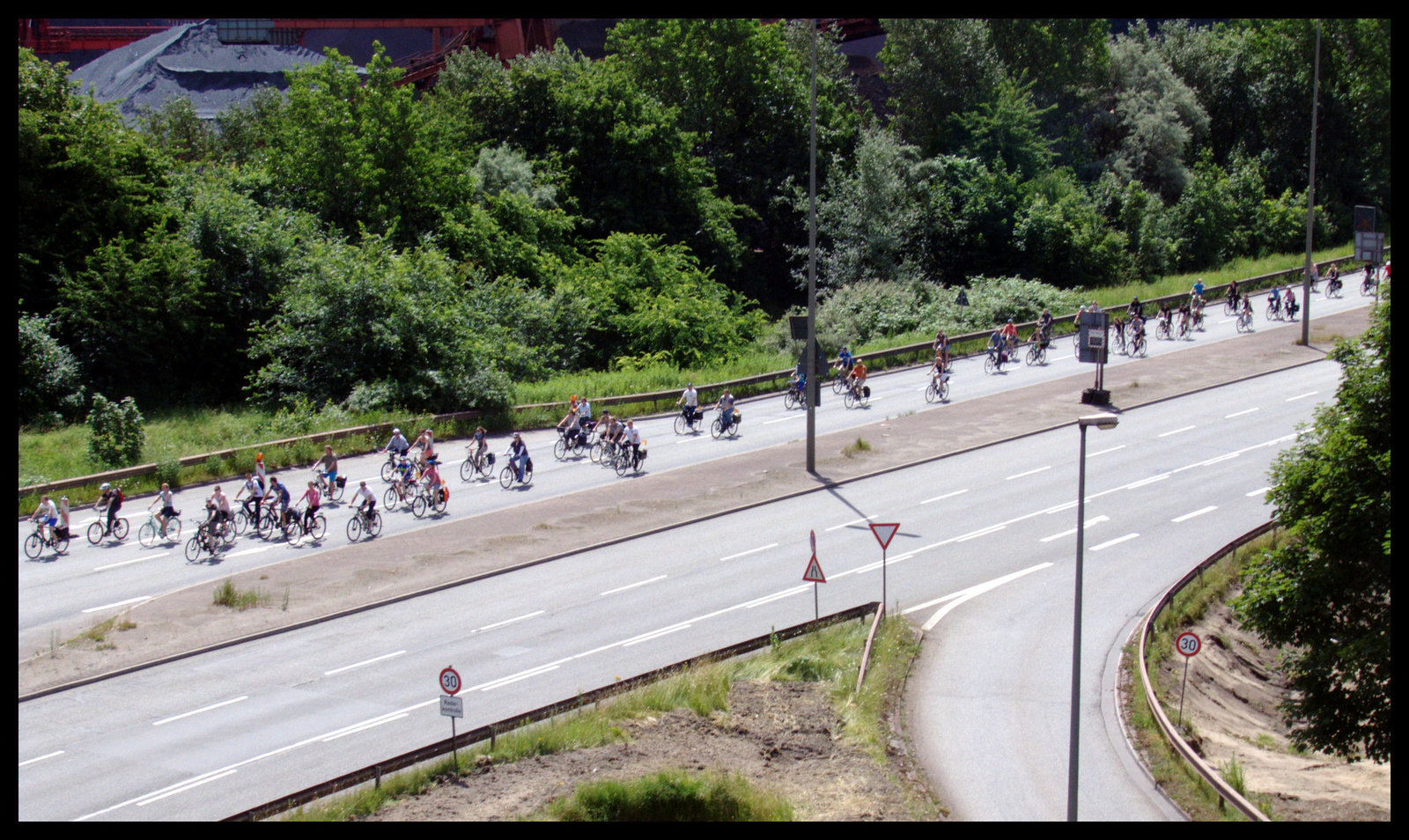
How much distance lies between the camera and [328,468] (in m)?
29.1

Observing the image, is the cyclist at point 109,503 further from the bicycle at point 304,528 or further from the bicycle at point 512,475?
the bicycle at point 512,475

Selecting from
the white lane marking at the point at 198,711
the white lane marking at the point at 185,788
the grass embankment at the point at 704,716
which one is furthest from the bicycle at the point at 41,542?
the grass embankment at the point at 704,716

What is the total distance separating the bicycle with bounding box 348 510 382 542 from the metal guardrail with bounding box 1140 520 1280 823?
1707cm

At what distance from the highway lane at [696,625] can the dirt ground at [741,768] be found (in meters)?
1.50

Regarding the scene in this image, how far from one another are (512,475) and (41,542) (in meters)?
11.2

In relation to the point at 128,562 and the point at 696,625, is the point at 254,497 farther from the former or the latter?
the point at 696,625

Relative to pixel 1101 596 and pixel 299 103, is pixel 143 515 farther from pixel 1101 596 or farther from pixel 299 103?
pixel 299 103

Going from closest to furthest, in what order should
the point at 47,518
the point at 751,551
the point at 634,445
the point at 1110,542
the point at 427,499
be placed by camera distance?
the point at 47,518 → the point at 751,551 → the point at 1110,542 → the point at 427,499 → the point at 634,445

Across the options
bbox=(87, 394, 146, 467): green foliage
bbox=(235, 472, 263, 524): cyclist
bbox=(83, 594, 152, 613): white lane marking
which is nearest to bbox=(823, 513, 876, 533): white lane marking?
bbox=(235, 472, 263, 524): cyclist

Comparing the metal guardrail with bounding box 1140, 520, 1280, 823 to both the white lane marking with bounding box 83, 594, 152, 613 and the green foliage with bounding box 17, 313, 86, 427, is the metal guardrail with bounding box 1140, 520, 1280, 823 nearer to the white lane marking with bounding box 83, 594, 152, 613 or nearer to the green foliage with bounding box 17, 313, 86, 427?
the white lane marking with bounding box 83, 594, 152, 613

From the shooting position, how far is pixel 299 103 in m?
51.3

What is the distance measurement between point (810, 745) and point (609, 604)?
713cm

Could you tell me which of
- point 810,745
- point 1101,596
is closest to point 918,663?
point 810,745

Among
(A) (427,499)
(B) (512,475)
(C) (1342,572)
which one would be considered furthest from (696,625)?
(C) (1342,572)
